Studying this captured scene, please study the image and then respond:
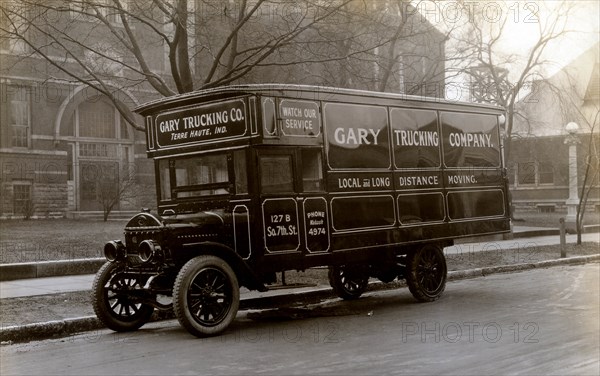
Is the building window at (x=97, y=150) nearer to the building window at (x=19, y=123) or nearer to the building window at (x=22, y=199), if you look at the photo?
the building window at (x=19, y=123)

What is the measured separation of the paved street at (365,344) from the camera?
7.14 metres

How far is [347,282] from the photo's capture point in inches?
494

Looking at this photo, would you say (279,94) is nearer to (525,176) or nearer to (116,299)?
(116,299)

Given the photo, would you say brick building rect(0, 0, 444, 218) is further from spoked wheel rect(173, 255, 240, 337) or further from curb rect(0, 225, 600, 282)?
spoked wheel rect(173, 255, 240, 337)

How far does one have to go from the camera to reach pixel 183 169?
34.2 feet

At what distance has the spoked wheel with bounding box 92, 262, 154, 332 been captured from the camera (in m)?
9.41

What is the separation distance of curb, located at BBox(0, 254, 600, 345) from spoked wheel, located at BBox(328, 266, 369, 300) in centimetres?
48

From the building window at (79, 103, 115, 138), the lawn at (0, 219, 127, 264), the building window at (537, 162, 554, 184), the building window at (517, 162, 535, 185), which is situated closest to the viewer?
the lawn at (0, 219, 127, 264)

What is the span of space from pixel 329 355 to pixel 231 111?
365 cm

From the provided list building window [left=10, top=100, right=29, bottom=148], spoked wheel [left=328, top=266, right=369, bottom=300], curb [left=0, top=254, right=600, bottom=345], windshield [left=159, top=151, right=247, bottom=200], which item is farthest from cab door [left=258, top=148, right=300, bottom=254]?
building window [left=10, top=100, right=29, bottom=148]

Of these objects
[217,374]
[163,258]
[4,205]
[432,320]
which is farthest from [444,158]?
[4,205]

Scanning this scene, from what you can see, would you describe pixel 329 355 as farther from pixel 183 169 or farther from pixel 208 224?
pixel 183 169

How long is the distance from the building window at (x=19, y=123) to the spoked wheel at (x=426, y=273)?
2786 cm

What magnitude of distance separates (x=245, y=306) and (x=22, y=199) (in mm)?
25916
